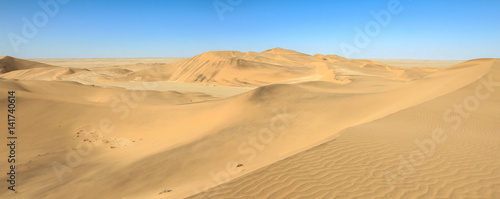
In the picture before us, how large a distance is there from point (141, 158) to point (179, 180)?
224cm

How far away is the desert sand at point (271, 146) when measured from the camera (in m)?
4.39

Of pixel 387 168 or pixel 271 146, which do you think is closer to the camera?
pixel 387 168

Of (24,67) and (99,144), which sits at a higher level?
(24,67)

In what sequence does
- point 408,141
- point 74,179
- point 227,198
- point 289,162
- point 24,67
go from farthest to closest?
point 24,67 < point 74,179 < point 408,141 < point 289,162 < point 227,198

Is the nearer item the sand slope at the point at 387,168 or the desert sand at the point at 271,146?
the sand slope at the point at 387,168

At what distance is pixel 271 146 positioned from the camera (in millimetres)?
8602

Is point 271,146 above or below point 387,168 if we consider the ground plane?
above

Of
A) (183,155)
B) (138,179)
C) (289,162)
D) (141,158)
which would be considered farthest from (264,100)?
(289,162)

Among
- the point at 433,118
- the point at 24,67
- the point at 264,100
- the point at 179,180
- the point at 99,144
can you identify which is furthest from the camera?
the point at 24,67

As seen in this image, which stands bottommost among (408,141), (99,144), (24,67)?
(408,141)

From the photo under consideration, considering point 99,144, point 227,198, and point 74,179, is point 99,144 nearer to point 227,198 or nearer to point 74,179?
point 74,179

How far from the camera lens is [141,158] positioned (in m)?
8.44

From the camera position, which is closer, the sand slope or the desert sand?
the sand slope

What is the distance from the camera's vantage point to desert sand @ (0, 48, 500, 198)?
439 cm
